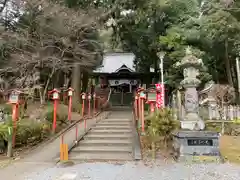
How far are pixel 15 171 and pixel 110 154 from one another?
2672 mm

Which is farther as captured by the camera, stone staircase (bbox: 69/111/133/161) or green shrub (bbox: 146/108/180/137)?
green shrub (bbox: 146/108/180/137)

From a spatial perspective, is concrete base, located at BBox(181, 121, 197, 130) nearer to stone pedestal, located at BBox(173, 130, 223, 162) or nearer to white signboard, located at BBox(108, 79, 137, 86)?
stone pedestal, located at BBox(173, 130, 223, 162)

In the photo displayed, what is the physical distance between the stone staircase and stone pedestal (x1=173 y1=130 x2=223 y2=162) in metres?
1.50

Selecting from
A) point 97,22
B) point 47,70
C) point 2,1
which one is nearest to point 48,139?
point 47,70

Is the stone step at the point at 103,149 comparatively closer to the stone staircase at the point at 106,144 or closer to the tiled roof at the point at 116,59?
the stone staircase at the point at 106,144

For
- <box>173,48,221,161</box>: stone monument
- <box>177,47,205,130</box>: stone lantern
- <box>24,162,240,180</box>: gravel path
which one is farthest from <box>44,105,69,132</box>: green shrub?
<box>177,47,205,130</box>: stone lantern

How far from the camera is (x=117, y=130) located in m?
8.94

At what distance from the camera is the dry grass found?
6402 mm

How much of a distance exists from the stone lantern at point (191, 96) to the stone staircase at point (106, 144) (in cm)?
203

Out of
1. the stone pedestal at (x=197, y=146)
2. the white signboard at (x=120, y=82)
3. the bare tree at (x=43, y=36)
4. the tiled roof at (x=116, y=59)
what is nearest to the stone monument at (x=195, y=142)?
the stone pedestal at (x=197, y=146)

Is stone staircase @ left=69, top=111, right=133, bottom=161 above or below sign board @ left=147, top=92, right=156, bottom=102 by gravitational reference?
below

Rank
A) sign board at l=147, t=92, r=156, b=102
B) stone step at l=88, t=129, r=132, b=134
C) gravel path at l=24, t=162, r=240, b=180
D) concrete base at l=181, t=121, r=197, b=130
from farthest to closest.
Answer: stone step at l=88, t=129, r=132, b=134 < sign board at l=147, t=92, r=156, b=102 < concrete base at l=181, t=121, r=197, b=130 < gravel path at l=24, t=162, r=240, b=180

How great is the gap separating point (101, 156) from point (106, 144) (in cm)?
100

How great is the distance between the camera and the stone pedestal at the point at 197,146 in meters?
6.06
